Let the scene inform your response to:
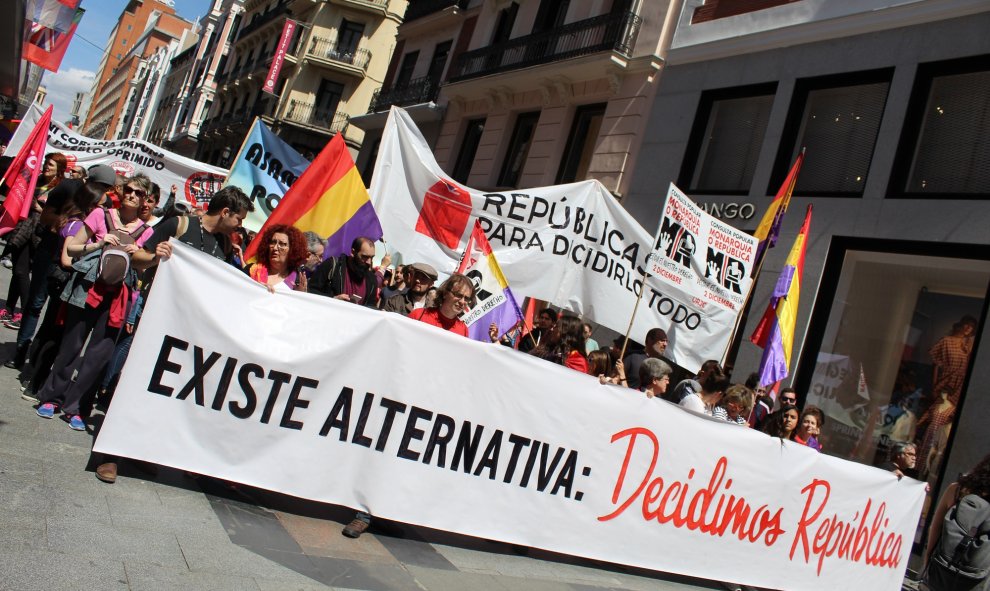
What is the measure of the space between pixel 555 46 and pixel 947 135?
8863 mm

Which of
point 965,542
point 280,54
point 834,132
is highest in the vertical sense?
point 280,54

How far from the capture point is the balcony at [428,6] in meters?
22.7

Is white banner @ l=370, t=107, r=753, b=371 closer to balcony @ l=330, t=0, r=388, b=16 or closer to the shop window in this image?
the shop window

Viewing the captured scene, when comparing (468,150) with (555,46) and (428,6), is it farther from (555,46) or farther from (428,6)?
(428,6)

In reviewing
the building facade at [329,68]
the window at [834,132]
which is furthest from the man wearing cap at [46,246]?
the building facade at [329,68]

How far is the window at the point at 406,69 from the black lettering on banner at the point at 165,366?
841 inches

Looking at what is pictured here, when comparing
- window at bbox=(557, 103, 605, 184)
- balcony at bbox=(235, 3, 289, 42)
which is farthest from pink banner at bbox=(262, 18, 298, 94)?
window at bbox=(557, 103, 605, 184)

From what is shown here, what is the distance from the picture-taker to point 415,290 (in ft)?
25.4

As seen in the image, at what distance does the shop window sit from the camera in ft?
30.5

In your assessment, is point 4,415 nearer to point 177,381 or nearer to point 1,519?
point 177,381

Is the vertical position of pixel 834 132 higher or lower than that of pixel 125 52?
lower

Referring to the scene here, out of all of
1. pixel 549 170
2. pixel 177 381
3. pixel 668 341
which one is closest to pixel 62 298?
pixel 177 381

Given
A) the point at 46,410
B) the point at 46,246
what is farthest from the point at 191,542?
the point at 46,246

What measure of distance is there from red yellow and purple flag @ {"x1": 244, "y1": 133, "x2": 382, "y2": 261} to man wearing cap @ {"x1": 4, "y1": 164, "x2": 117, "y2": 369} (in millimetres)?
1255
